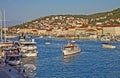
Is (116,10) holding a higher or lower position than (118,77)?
higher

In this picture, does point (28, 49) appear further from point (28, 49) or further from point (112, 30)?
point (112, 30)

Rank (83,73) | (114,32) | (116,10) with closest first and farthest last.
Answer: (83,73)
(114,32)
(116,10)

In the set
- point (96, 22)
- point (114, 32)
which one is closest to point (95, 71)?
point (114, 32)

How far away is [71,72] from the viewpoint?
32.1 metres

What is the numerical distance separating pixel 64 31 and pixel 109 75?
141824mm

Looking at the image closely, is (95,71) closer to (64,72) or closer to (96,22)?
(64,72)

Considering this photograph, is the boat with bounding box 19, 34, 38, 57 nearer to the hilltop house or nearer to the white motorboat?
the white motorboat

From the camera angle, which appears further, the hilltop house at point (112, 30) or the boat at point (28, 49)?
the hilltop house at point (112, 30)

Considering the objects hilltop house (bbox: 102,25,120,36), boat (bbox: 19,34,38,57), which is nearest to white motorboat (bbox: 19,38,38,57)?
boat (bbox: 19,34,38,57)

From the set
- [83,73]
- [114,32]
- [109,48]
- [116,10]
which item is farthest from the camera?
[116,10]

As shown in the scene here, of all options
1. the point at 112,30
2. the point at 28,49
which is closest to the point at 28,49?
the point at 28,49

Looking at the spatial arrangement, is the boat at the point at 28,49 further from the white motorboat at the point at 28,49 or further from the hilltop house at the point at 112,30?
the hilltop house at the point at 112,30

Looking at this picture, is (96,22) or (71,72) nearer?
(71,72)

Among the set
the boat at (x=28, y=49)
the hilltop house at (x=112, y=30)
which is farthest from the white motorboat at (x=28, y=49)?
the hilltop house at (x=112, y=30)
